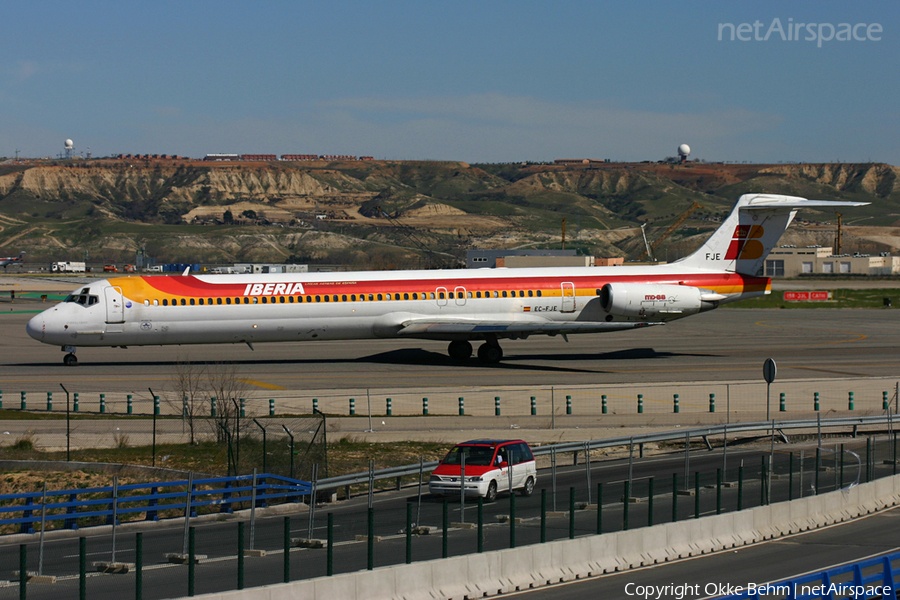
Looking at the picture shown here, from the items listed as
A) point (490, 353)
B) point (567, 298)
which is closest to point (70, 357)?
point (490, 353)

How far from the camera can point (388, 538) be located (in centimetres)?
1520

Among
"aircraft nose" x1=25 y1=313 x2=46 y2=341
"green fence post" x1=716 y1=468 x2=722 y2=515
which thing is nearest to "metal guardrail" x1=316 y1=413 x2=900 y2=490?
"green fence post" x1=716 y1=468 x2=722 y2=515

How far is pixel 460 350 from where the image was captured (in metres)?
45.1

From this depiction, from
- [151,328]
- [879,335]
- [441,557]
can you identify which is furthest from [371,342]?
[441,557]

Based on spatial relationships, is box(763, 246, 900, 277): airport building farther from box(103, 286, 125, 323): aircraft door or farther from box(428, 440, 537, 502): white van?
box(428, 440, 537, 502): white van

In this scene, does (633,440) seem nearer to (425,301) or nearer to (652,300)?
(425,301)

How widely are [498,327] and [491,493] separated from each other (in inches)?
876

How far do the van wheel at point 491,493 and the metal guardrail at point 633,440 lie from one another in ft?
4.31

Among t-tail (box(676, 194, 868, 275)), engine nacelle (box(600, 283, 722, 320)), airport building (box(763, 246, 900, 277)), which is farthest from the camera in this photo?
airport building (box(763, 246, 900, 277))

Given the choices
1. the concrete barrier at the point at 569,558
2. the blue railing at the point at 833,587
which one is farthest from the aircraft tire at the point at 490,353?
the blue railing at the point at 833,587

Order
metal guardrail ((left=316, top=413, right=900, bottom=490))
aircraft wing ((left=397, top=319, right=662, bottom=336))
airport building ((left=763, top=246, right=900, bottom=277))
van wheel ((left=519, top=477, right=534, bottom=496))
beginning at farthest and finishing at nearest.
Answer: airport building ((left=763, top=246, right=900, bottom=277)), aircraft wing ((left=397, top=319, right=662, bottom=336)), van wheel ((left=519, top=477, right=534, bottom=496)), metal guardrail ((left=316, top=413, right=900, bottom=490))

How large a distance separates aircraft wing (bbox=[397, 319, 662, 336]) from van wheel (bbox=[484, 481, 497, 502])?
71.0 feet

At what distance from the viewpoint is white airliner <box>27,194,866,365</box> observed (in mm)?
40000
